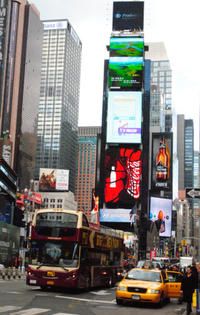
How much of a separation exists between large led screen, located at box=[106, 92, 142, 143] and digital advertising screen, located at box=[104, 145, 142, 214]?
237 cm

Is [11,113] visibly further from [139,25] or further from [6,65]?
[139,25]

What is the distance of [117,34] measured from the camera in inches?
4712

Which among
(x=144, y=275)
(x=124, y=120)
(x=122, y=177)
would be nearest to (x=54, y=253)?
(x=144, y=275)

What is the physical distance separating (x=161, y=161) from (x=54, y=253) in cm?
9671

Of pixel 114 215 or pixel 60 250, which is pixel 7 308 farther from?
pixel 114 215

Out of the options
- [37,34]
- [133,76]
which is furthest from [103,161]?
[37,34]

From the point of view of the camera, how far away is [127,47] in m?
114

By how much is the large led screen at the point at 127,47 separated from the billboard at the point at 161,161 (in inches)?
791

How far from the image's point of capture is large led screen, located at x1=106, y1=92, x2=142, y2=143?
107m

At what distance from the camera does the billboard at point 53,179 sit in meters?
160

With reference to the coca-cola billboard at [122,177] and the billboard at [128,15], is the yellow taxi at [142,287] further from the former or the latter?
the billboard at [128,15]

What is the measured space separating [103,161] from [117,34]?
3129 cm

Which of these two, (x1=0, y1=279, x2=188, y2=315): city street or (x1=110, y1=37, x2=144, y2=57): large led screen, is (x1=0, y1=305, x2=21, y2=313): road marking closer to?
(x1=0, y1=279, x2=188, y2=315): city street

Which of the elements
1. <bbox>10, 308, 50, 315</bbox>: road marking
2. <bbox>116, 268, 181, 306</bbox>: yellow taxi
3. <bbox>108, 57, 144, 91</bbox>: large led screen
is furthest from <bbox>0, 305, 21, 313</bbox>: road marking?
<bbox>108, 57, 144, 91</bbox>: large led screen
